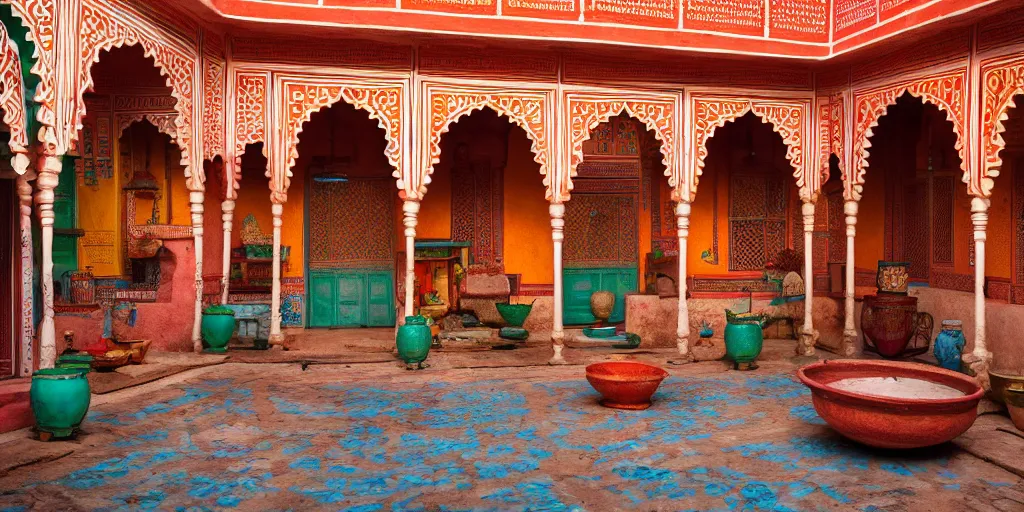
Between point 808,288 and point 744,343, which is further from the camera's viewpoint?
point 808,288

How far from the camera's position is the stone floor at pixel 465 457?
4441 millimetres

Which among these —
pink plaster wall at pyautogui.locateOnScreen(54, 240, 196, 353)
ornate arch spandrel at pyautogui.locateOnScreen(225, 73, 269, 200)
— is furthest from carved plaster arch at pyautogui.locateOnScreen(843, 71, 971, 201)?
pink plaster wall at pyautogui.locateOnScreen(54, 240, 196, 353)

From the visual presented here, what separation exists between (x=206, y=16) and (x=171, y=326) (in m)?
3.74

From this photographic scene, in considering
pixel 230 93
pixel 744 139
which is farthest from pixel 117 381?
pixel 744 139

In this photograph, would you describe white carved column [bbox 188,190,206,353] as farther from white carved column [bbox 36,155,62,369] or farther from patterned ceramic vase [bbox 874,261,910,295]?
patterned ceramic vase [bbox 874,261,910,295]

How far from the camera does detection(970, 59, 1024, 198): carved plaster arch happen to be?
7.18 m

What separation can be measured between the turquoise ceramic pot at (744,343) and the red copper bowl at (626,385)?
206 cm

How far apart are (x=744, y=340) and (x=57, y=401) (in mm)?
7037

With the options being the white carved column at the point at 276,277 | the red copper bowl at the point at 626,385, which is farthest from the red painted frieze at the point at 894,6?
the white carved column at the point at 276,277

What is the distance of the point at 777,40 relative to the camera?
9.05 m

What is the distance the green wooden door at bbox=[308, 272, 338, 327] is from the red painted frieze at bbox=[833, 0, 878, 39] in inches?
316

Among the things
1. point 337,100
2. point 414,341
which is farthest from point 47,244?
point 414,341

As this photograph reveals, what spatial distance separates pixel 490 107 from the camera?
8922 millimetres

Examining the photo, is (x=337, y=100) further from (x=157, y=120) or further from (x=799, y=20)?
(x=799, y=20)
